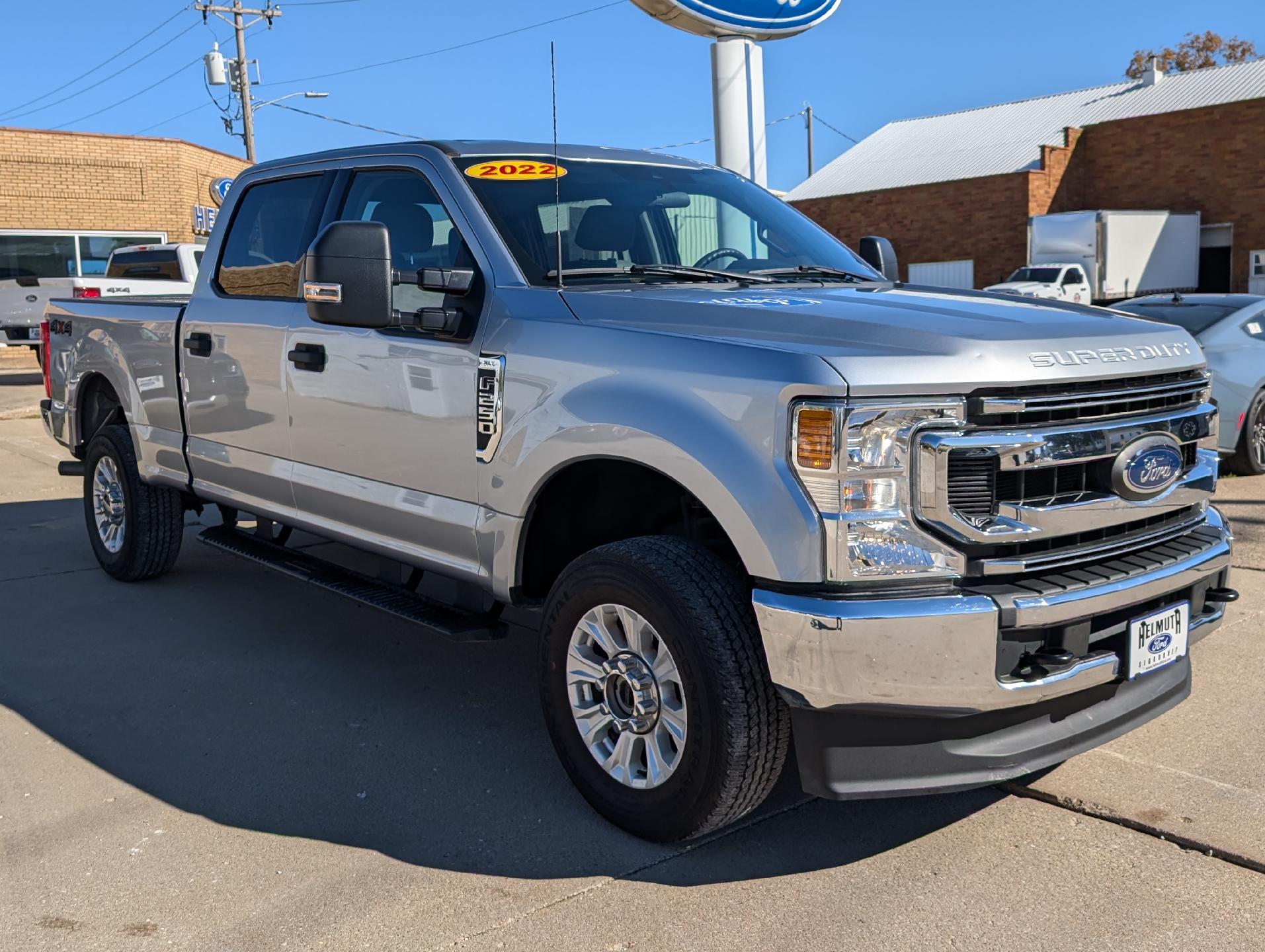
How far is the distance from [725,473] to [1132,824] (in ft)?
5.38

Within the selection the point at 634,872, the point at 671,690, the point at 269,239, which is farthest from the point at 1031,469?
the point at 269,239

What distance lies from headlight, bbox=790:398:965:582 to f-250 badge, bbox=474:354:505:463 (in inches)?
48.1

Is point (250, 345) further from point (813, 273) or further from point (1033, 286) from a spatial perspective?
point (1033, 286)

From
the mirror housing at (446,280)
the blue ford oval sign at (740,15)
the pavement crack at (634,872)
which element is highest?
the blue ford oval sign at (740,15)

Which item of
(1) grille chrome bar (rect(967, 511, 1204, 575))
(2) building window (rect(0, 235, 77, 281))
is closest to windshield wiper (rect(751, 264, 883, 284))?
(1) grille chrome bar (rect(967, 511, 1204, 575))

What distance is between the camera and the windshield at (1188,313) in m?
9.21

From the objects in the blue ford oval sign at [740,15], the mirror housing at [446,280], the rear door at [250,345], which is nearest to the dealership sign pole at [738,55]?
the blue ford oval sign at [740,15]

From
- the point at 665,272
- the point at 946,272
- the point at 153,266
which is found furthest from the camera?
the point at 946,272

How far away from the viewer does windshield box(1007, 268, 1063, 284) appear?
2777 cm

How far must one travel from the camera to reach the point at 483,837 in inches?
143

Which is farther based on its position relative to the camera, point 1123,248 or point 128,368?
point 1123,248

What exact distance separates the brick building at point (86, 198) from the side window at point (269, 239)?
74.3ft

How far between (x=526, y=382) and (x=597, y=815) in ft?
4.36

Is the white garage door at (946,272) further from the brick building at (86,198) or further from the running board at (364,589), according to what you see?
the running board at (364,589)
